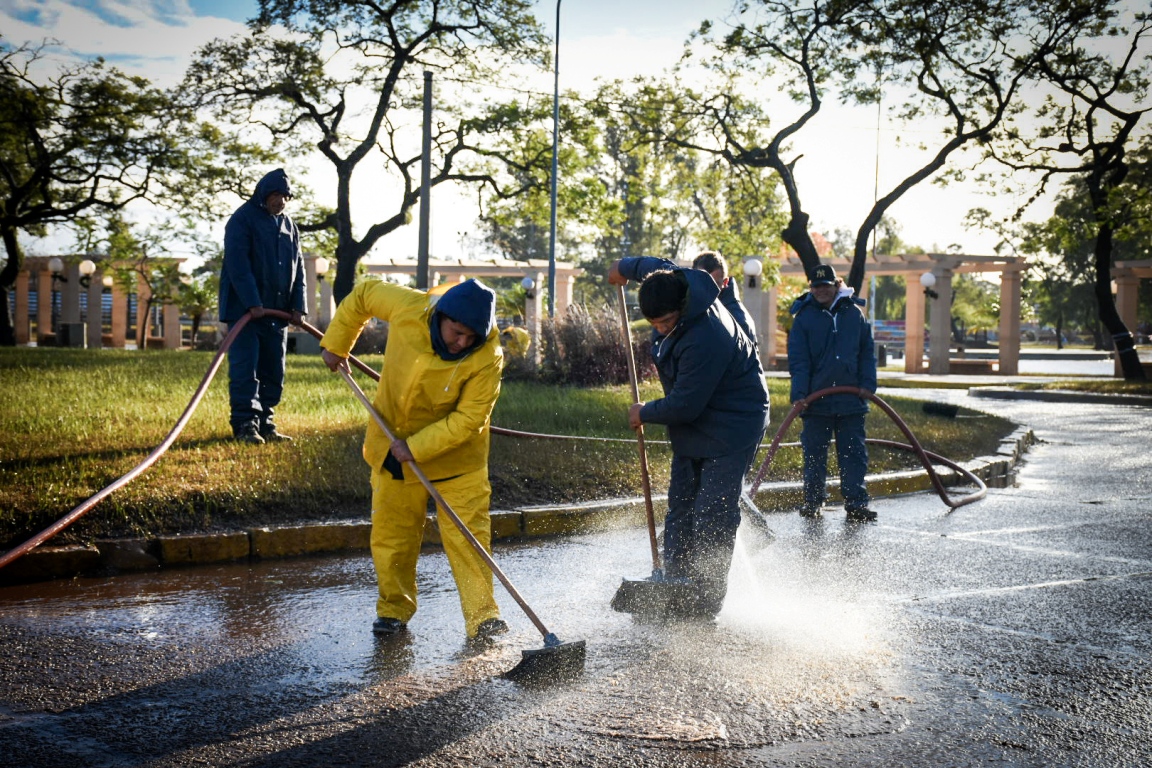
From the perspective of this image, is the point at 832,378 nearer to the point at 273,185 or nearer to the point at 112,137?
the point at 273,185

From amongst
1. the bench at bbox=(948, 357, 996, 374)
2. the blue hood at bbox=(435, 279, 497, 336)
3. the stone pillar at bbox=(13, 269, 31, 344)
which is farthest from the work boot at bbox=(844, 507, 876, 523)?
the stone pillar at bbox=(13, 269, 31, 344)

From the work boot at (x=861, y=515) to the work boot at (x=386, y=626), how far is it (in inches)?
172

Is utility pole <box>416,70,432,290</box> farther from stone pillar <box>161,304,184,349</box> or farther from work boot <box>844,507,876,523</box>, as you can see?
stone pillar <box>161,304,184,349</box>

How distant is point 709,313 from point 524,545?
247cm

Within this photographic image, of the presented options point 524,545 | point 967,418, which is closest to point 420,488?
point 524,545

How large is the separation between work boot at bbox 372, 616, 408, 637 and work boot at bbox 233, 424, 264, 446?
390 centimetres

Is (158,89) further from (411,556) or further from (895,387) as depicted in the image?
(411,556)

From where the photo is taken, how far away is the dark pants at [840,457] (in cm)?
822

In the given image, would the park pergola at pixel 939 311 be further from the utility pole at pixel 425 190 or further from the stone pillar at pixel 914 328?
the utility pole at pixel 425 190

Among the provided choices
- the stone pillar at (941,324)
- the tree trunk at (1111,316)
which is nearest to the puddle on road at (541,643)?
the tree trunk at (1111,316)

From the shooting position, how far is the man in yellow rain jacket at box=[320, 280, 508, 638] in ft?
14.4

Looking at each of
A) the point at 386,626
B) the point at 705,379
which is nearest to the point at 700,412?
the point at 705,379

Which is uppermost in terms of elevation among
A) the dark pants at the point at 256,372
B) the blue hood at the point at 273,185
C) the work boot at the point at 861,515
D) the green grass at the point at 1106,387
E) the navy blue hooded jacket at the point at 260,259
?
the blue hood at the point at 273,185

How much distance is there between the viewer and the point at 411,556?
4750mm
